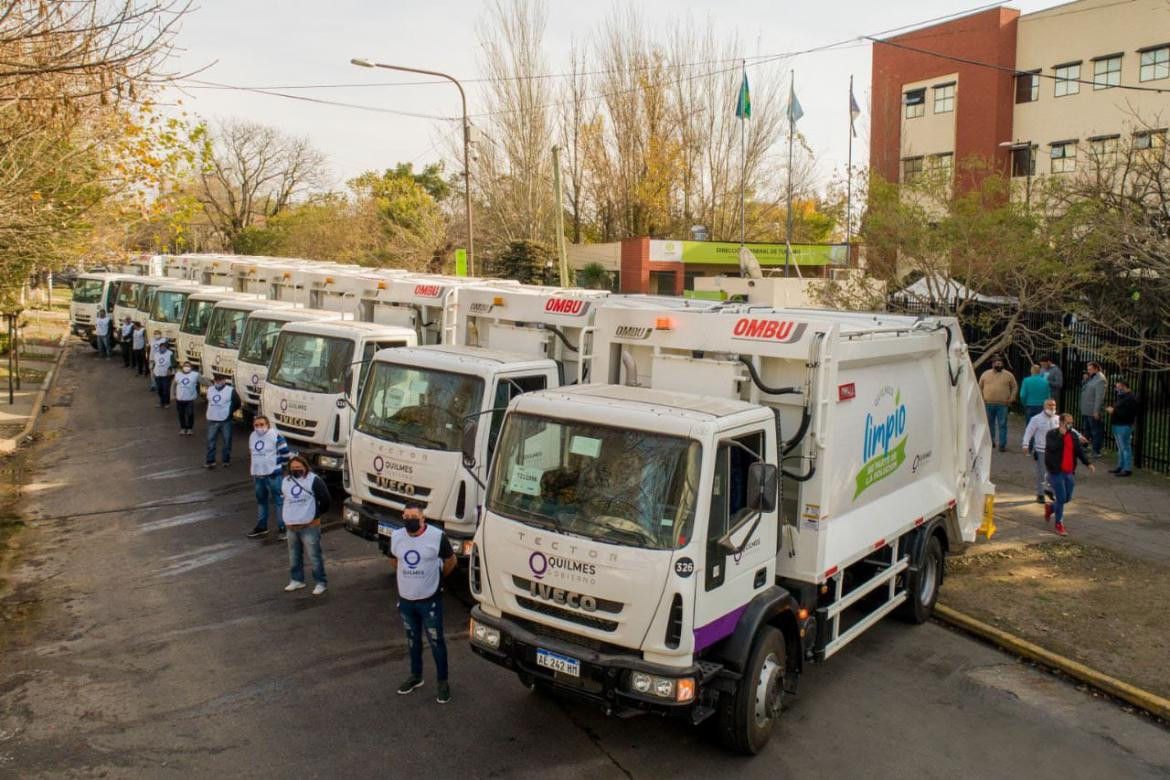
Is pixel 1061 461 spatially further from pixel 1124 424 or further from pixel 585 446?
pixel 585 446

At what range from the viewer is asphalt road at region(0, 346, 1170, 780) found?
6.46 m

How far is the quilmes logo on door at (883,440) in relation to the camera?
7887mm

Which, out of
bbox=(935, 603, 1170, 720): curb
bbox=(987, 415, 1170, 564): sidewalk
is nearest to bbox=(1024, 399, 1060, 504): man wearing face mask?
bbox=(987, 415, 1170, 564): sidewalk

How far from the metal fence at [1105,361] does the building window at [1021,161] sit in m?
17.6

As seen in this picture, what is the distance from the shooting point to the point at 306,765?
20.6 feet

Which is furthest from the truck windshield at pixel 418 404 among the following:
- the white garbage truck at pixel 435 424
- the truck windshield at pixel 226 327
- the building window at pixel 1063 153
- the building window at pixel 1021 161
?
the building window at pixel 1021 161

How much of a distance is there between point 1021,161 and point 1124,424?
25.7 m

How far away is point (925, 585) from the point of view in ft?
30.8

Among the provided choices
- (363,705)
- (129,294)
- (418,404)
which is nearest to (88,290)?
(129,294)

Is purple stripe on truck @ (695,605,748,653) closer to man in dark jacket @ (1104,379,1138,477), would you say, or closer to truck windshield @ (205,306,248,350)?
man in dark jacket @ (1104,379,1138,477)

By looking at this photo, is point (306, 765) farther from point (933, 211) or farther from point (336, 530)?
point (933, 211)

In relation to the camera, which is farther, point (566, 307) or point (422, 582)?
point (566, 307)

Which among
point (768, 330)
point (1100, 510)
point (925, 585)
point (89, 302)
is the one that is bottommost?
point (1100, 510)

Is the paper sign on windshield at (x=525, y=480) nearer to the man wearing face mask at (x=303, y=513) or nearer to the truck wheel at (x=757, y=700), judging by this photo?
the truck wheel at (x=757, y=700)
